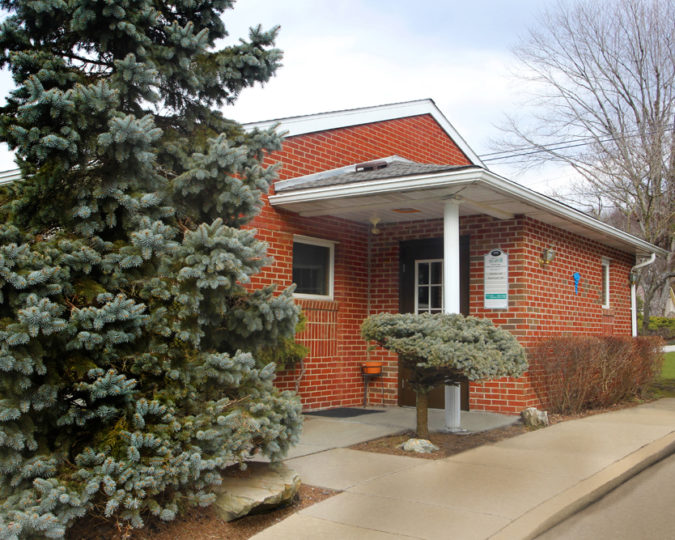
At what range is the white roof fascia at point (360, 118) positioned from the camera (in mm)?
9016

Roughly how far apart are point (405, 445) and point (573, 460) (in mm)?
1611

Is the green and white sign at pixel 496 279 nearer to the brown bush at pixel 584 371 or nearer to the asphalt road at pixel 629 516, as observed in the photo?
the brown bush at pixel 584 371

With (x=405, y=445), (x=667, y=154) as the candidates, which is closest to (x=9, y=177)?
(x=405, y=445)

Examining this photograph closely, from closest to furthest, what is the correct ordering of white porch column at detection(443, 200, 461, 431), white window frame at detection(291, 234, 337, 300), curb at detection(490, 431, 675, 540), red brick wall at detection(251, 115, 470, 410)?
curb at detection(490, 431, 675, 540) < white porch column at detection(443, 200, 461, 431) < red brick wall at detection(251, 115, 470, 410) < white window frame at detection(291, 234, 337, 300)

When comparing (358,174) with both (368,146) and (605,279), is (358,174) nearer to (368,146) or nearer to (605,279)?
(368,146)

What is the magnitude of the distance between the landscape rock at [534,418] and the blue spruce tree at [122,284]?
4647 mm

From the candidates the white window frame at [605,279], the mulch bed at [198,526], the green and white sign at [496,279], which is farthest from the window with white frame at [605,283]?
the mulch bed at [198,526]

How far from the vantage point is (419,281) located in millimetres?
9969

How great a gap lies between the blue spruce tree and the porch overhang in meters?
2.88

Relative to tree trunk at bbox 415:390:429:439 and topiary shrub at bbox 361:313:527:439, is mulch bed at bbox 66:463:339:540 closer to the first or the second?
topiary shrub at bbox 361:313:527:439

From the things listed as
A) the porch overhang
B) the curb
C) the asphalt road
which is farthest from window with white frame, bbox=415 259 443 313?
the asphalt road

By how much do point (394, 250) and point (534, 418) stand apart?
3.29m

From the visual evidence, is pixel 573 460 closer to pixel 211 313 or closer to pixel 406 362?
pixel 406 362

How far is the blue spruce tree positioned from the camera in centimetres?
368
